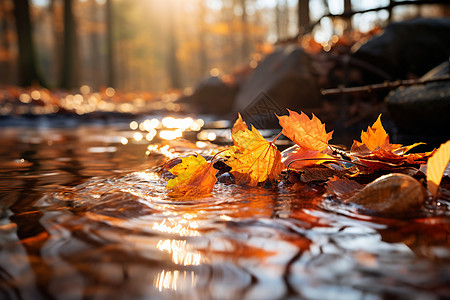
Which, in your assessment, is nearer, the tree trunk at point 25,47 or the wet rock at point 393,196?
the wet rock at point 393,196

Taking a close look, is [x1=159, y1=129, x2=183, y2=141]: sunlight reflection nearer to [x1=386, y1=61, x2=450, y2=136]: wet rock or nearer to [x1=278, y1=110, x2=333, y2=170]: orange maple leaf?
[x1=386, y1=61, x2=450, y2=136]: wet rock

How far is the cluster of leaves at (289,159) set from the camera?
1472mm

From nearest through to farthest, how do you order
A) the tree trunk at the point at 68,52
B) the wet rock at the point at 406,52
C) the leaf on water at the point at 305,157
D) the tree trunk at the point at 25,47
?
the leaf on water at the point at 305,157
the wet rock at the point at 406,52
the tree trunk at the point at 25,47
the tree trunk at the point at 68,52

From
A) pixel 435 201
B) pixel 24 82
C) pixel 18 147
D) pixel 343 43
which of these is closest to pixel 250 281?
pixel 435 201

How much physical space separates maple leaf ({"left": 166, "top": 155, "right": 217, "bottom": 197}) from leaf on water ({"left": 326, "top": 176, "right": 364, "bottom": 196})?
0.44m

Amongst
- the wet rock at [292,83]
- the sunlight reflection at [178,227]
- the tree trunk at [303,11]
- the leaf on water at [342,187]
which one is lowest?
the sunlight reflection at [178,227]

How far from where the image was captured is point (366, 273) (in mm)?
794

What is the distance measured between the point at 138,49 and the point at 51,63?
1113 cm

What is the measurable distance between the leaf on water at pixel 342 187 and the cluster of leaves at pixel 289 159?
4 centimetres

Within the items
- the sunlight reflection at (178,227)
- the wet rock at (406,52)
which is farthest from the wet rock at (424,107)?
the sunlight reflection at (178,227)

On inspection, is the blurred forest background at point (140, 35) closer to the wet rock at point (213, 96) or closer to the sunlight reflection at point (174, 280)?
the wet rock at point (213, 96)

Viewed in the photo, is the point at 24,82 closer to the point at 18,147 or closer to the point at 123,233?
the point at 18,147

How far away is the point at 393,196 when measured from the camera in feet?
3.87

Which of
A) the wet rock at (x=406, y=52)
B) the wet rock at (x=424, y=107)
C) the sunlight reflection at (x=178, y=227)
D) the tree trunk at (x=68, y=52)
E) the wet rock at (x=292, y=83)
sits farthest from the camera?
the tree trunk at (x=68, y=52)
